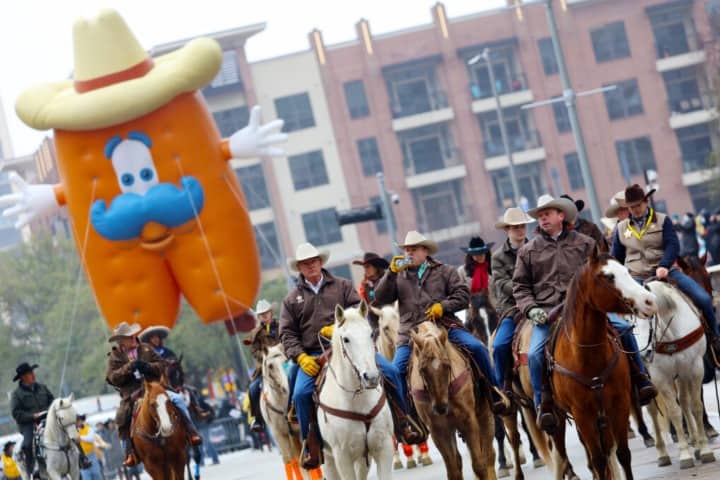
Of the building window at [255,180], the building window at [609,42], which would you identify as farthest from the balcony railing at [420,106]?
the building window at [609,42]

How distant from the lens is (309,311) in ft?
47.4

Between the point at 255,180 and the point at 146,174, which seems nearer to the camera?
the point at 146,174

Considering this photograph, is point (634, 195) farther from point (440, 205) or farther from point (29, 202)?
point (440, 205)

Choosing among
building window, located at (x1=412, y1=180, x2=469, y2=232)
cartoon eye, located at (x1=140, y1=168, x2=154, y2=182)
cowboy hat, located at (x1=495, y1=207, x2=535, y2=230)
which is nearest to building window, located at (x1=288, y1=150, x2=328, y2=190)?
building window, located at (x1=412, y1=180, x2=469, y2=232)

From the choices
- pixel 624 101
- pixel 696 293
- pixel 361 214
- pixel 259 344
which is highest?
pixel 624 101

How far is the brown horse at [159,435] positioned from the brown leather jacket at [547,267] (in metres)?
6.31

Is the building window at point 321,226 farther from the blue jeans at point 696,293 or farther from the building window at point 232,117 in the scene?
the blue jeans at point 696,293

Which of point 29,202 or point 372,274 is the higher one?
point 29,202

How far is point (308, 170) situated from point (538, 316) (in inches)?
2729

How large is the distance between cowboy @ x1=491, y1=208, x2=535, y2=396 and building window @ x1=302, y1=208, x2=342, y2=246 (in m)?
64.6

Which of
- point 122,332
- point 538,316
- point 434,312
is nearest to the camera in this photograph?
point 538,316

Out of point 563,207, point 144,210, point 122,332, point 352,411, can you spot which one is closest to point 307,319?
point 352,411

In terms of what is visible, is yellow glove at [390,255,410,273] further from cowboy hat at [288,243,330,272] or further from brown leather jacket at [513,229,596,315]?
brown leather jacket at [513,229,596,315]

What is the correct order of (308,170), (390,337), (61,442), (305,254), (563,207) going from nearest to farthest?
1. (563,207)
2. (305,254)
3. (390,337)
4. (61,442)
5. (308,170)
